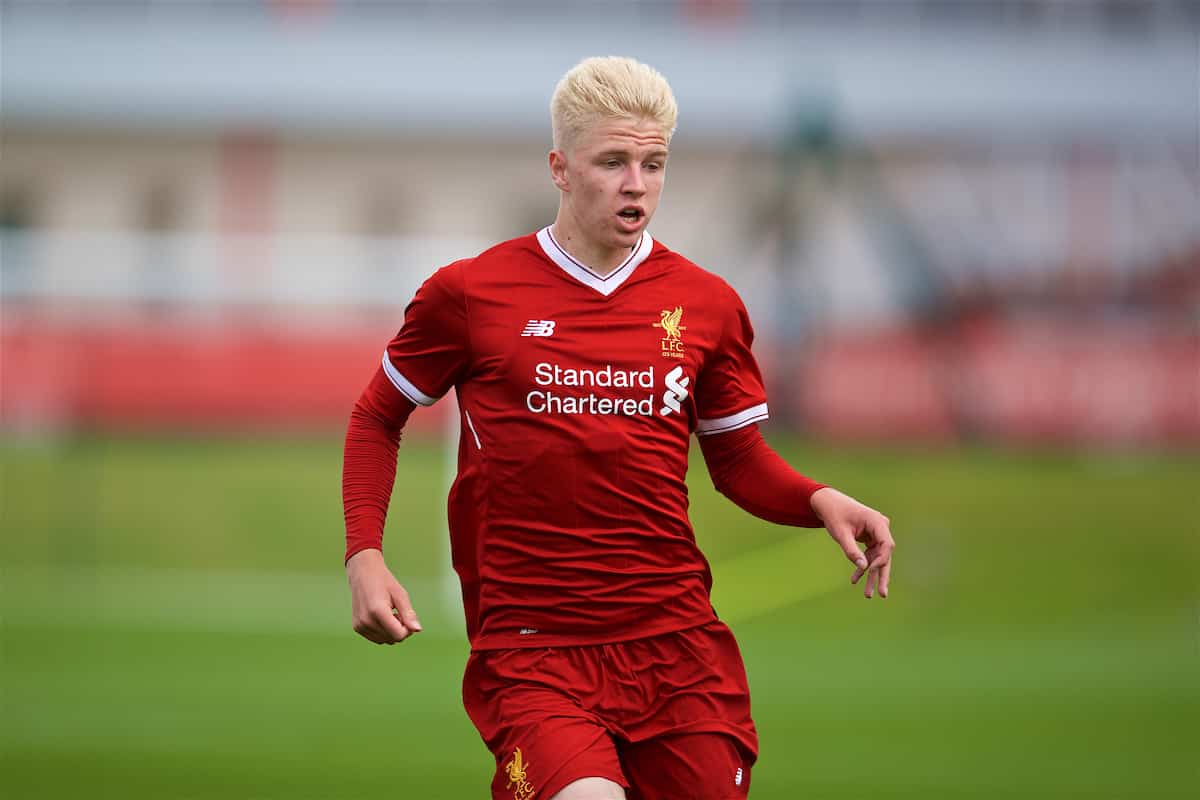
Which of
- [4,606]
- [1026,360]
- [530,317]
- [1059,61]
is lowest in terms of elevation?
[4,606]

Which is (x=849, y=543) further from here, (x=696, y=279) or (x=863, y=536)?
(x=696, y=279)

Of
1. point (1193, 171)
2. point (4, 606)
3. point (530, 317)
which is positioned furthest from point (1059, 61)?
point (530, 317)

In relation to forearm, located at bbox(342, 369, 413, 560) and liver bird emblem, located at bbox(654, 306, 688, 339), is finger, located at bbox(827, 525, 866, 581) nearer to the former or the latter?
liver bird emblem, located at bbox(654, 306, 688, 339)

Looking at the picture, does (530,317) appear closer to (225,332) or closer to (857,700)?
(857,700)

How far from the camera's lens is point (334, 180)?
2580cm

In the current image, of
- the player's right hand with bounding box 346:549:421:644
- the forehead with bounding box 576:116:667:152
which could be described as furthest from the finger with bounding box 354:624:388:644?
the forehead with bounding box 576:116:667:152

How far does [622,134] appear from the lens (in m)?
3.48

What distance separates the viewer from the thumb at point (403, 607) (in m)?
3.39

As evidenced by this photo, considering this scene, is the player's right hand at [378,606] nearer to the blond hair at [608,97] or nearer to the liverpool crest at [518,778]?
the liverpool crest at [518,778]

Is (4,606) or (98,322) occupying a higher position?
(98,322)

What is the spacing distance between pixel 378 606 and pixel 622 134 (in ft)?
3.61

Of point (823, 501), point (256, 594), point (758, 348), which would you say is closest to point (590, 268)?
point (823, 501)

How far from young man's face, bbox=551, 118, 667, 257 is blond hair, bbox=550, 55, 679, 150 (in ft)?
0.07

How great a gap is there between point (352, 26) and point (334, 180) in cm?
236
